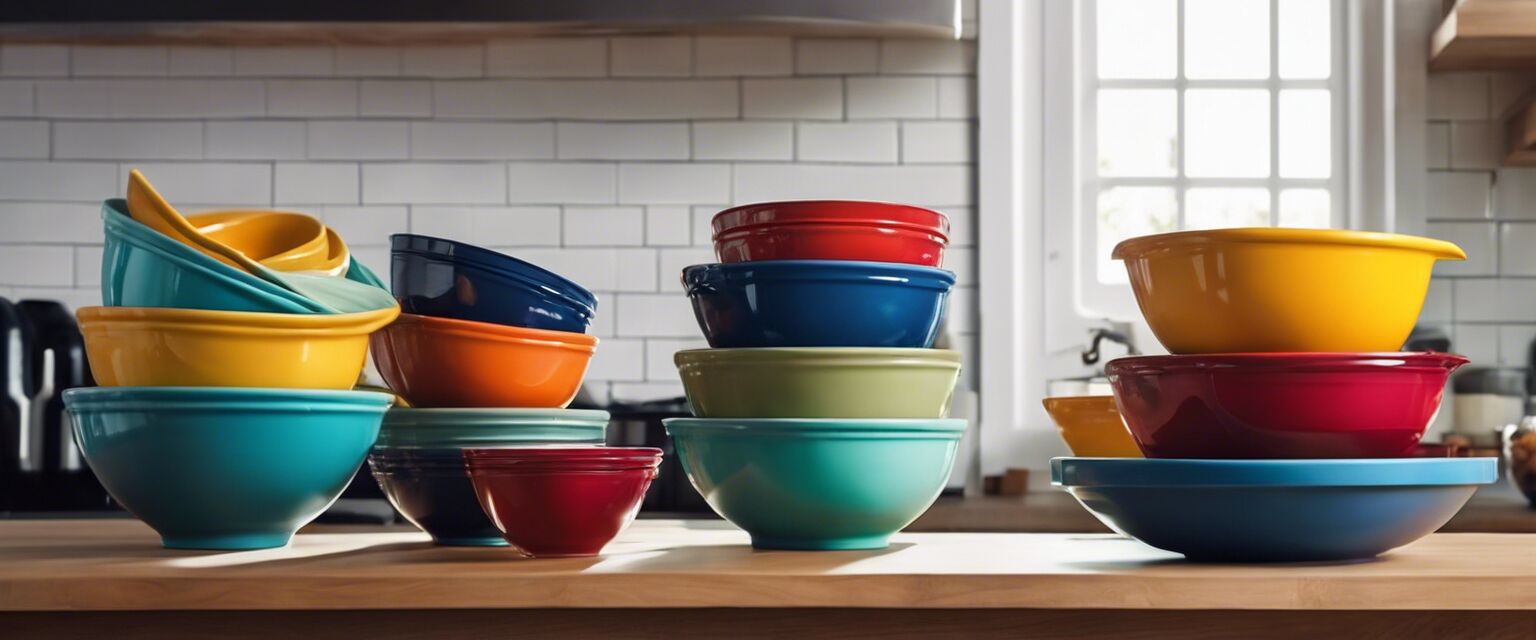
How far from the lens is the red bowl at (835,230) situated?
40.1 inches

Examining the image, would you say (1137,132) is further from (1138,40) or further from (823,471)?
(823,471)

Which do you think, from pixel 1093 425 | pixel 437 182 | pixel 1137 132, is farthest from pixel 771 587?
pixel 1137 132

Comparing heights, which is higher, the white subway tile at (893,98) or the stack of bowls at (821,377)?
the white subway tile at (893,98)

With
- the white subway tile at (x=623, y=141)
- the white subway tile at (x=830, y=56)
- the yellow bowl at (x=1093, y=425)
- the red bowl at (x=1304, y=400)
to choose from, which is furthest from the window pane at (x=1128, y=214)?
the red bowl at (x=1304, y=400)

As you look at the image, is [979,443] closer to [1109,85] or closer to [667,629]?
[1109,85]

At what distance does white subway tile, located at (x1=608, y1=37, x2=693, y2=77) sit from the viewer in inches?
122

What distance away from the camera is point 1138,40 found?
10.5ft

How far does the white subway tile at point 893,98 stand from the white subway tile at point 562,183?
559mm

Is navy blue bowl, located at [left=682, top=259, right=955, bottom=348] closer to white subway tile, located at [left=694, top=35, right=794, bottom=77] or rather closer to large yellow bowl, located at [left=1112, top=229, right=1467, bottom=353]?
large yellow bowl, located at [left=1112, top=229, right=1467, bottom=353]

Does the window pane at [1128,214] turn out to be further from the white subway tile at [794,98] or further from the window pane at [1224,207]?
the white subway tile at [794,98]

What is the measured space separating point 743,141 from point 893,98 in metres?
0.34

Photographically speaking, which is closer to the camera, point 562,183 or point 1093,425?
point 1093,425

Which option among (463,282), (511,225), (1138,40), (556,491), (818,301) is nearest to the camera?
(556,491)

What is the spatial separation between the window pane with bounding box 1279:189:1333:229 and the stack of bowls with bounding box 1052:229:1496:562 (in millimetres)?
2344
